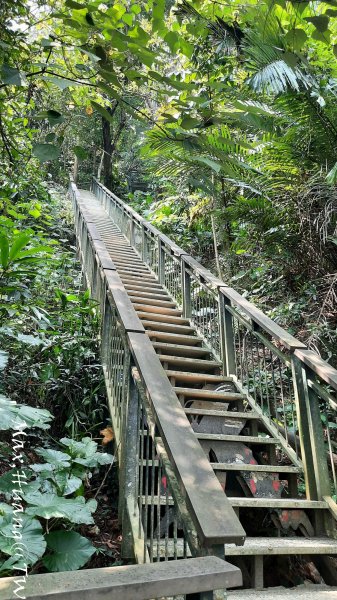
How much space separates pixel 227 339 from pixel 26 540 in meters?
2.87

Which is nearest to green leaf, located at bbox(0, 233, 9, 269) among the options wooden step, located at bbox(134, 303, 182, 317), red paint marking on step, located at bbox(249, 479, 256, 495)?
red paint marking on step, located at bbox(249, 479, 256, 495)

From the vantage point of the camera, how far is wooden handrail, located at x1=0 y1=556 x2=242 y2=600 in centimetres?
86

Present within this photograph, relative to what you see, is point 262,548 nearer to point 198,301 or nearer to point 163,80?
point 163,80

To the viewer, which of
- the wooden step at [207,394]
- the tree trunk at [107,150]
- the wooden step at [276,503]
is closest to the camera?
the wooden step at [276,503]

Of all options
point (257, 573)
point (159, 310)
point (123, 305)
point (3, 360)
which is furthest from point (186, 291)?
point (257, 573)

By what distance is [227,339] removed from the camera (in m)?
4.26

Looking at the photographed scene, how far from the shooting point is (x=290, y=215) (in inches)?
196

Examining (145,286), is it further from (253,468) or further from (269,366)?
(253,468)

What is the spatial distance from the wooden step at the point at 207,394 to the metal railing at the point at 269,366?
123 millimetres

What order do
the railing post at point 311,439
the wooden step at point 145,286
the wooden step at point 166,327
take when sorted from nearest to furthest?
1. the railing post at point 311,439
2. the wooden step at point 166,327
3. the wooden step at point 145,286

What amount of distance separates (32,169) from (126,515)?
198 inches

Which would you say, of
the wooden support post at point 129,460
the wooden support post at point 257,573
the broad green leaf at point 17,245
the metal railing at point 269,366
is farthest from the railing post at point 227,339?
the broad green leaf at point 17,245

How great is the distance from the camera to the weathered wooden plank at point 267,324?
10.2ft

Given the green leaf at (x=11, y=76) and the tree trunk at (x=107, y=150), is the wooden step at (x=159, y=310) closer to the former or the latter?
the green leaf at (x=11, y=76)
